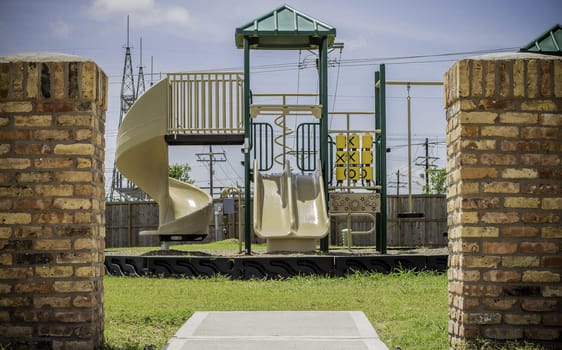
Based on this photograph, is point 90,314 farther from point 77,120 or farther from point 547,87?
point 547,87

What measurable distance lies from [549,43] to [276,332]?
5403 millimetres

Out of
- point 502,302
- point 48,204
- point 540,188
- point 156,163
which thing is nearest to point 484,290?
point 502,302

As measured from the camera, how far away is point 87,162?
4512 mm

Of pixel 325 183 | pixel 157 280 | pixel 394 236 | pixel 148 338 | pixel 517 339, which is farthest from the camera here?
pixel 394 236

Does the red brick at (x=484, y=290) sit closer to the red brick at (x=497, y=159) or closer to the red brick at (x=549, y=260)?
the red brick at (x=549, y=260)

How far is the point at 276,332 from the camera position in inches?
191

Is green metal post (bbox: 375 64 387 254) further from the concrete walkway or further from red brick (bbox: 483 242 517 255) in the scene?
red brick (bbox: 483 242 517 255)

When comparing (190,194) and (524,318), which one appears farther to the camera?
(190,194)

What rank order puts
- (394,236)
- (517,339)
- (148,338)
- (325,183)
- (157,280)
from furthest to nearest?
(394,236) < (325,183) < (157,280) < (148,338) < (517,339)

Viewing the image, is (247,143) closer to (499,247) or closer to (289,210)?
(289,210)

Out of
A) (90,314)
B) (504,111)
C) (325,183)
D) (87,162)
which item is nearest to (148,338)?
(90,314)

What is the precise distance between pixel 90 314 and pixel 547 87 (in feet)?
9.92

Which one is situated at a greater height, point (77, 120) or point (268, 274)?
point (77, 120)

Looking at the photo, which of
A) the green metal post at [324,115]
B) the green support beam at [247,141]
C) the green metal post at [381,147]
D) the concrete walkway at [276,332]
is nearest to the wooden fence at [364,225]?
the green metal post at [381,147]
